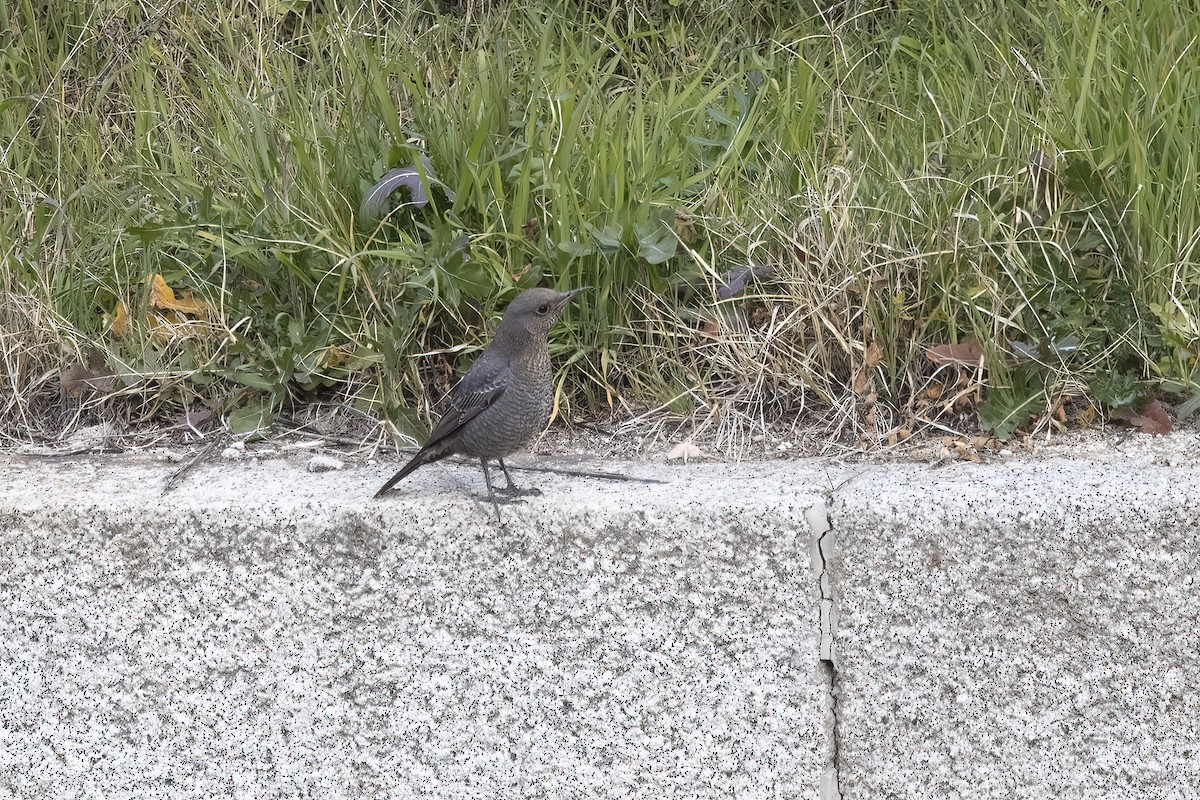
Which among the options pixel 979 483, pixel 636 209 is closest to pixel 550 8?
pixel 636 209

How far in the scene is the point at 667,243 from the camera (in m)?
2.83

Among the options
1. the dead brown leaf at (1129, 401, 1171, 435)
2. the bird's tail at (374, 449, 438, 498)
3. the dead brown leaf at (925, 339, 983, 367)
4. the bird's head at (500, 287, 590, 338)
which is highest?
the bird's head at (500, 287, 590, 338)

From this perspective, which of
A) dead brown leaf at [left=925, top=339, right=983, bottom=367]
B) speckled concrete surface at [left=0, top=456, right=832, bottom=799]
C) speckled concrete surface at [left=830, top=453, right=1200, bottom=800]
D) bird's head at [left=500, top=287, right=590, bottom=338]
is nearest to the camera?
speckled concrete surface at [left=830, top=453, right=1200, bottom=800]

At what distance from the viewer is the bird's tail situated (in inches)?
98.0

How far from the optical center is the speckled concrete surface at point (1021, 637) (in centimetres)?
229

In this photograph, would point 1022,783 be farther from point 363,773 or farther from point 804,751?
point 363,773

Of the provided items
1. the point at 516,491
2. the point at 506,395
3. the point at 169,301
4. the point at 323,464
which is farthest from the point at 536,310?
the point at 169,301

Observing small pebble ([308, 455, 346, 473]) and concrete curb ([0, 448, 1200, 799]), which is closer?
concrete curb ([0, 448, 1200, 799])

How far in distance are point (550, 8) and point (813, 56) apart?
0.96 metres

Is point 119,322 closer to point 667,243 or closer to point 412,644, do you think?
point 412,644

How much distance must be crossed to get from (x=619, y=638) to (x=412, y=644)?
442mm

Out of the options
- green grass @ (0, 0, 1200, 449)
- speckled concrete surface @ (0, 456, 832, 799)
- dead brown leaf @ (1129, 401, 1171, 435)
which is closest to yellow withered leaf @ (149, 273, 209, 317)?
green grass @ (0, 0, 1200, 449)

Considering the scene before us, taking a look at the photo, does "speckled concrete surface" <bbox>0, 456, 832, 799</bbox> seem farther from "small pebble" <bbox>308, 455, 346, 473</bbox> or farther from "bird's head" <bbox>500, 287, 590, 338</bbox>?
"bird's head" <bbox>500, 287, 590, 338</bbox>

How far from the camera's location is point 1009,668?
2344 mm
